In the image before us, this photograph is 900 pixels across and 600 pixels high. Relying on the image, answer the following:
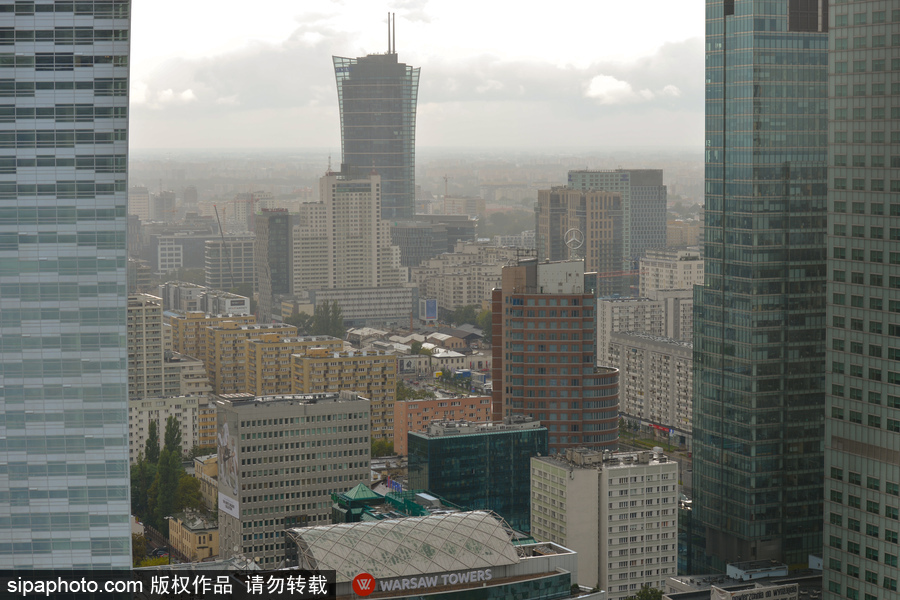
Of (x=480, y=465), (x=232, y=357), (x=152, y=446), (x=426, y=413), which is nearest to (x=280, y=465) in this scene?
(x=480, y=465)

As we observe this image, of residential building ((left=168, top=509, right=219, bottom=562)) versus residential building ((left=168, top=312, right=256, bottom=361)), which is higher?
residential building ((left=168, top=312, right=256, bottom=361))

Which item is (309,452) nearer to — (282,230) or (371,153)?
(282,230)

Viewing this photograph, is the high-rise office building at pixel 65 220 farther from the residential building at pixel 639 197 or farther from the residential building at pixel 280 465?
the residential building at pixel 639 197

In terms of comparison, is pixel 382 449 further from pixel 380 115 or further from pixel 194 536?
pixel 380 115

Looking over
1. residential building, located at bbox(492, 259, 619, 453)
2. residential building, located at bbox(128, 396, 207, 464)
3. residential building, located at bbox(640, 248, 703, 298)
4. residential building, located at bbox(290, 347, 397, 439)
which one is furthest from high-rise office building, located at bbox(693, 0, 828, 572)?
residential building, located at bbox(640, 248, 703, 298)

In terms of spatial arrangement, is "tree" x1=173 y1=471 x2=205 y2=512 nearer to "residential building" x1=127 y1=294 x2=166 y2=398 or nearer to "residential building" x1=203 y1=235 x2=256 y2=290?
"residential building" x1=127 y1=294 x2=166 y2=398

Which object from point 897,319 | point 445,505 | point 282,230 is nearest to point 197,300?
point 282,230
